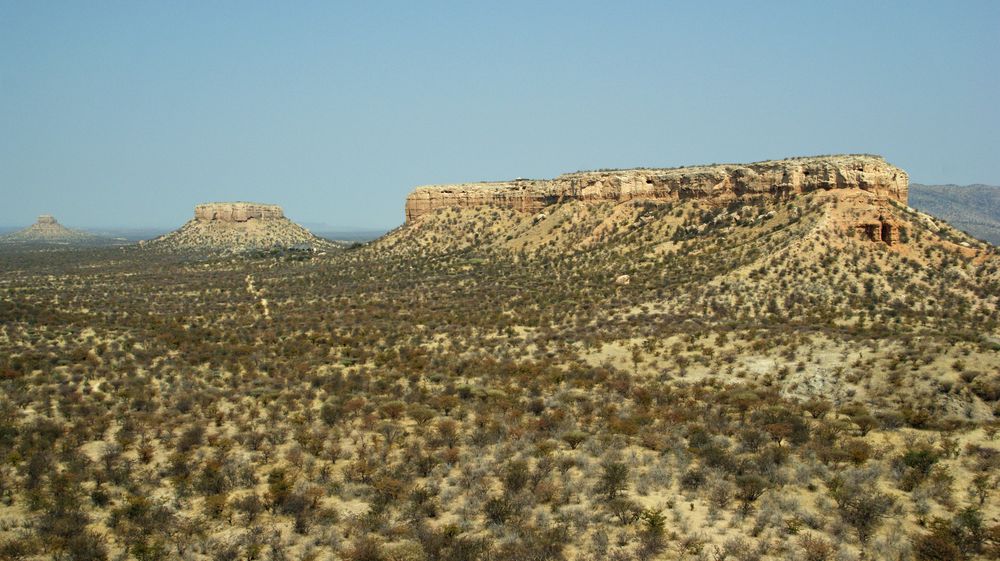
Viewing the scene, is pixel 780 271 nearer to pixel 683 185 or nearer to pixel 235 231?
pixel 683 185

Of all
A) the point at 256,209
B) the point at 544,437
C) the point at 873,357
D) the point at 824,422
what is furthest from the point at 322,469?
the point at 256,209

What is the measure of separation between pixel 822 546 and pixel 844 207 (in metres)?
44.1

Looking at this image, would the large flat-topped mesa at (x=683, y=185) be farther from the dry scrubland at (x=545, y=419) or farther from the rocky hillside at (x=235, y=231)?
the rocky hillside at (x=235, y=231)

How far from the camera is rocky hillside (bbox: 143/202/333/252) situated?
13012 cm

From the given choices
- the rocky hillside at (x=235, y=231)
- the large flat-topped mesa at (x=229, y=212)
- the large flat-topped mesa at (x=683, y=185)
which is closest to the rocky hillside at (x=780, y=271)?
the large flat-topped mesa at (x=683, y=185)

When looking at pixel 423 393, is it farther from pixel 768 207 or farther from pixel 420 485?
pixel 768 207

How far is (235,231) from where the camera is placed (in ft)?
449

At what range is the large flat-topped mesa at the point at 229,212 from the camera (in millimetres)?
140500

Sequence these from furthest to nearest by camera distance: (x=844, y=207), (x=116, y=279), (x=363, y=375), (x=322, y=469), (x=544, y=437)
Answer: (x=116, y=279), (x=844, y=207), (x=363, y=375), (x=544, y=437), (x=322, y=469)

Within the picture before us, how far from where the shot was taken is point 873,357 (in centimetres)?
2425

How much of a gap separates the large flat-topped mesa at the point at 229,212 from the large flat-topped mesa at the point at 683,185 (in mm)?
64037

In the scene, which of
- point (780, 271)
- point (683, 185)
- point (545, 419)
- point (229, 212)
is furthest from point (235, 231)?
point (545, 419)

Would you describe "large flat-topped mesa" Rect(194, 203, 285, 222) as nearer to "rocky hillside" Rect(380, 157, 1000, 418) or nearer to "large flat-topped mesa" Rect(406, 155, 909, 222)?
"large flat-topped mesa" Rect(406, 155, 909, 222)

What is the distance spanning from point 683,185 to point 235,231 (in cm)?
10760
